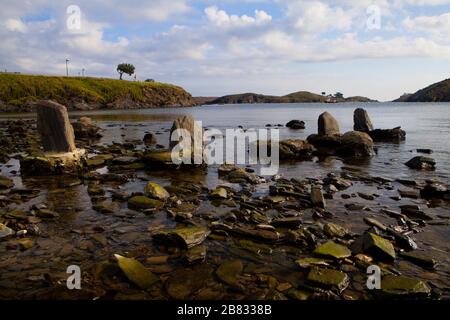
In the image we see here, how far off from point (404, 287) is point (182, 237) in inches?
224

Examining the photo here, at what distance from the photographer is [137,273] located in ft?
28.0

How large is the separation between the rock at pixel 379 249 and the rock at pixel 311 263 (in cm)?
139

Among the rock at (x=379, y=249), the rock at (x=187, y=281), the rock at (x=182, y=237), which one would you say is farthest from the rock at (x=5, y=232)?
the rock at (x=379, y=249)

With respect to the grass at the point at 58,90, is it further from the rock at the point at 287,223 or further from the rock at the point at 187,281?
the rock at the point at 187,281

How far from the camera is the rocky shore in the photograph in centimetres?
815

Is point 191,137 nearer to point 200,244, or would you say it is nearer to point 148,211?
point 148,211

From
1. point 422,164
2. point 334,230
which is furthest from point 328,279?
point 422,164

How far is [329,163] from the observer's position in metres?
25.9

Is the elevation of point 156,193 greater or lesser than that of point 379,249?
greater

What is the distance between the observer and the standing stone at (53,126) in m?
19.9

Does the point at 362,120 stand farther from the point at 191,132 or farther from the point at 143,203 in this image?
the point at 143,203

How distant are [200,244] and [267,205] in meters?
4.58

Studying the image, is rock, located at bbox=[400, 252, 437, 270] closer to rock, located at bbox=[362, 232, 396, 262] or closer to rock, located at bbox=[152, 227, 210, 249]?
rock, located at bbox=[362, 232, 396, 262]
